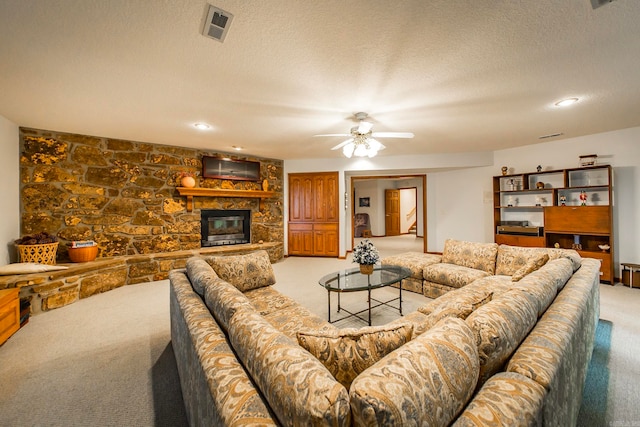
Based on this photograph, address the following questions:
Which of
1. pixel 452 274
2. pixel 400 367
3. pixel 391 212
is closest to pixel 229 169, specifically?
pixel 452 274

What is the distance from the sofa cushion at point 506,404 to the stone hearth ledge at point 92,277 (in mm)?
4260

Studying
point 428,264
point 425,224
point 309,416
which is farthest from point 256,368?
point 425,224

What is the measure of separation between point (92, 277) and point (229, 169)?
2.90 m

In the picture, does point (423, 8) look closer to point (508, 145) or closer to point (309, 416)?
point (309, 416)

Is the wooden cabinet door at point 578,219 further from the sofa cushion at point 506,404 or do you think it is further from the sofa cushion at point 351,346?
the sofa cushion at point 351,346

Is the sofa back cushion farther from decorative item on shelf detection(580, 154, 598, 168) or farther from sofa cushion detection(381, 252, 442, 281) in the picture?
decorative item on shelf detection(580, 154, 598, 168)

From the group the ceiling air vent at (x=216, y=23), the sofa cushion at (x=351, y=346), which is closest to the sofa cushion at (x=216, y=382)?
the sofa cushion at (x=351, y=346)

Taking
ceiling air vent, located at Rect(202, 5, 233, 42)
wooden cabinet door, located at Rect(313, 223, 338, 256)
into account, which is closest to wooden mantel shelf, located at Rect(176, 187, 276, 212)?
wooden cabinet door, located at Rect(313, 223, 338, 256)

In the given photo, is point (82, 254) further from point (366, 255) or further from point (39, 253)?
point (366, 255)

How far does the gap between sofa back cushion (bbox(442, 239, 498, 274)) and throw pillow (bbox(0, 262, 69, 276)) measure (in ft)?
16.4

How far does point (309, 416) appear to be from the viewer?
0.65 metres

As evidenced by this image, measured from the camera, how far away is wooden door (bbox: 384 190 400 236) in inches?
417

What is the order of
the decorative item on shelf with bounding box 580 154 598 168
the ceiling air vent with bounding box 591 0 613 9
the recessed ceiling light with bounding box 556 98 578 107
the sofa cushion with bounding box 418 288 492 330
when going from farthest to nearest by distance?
1. the decorative item on shelf with bounding box 580 154 598 168
2. the recessed ceiling light with bounding box 556 98 578 107
3. the ceiling air vent with bounding box 591 0 613 9
4. the sofa cushion with bounding box 418 288 492 330

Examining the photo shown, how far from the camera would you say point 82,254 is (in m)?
3.78
